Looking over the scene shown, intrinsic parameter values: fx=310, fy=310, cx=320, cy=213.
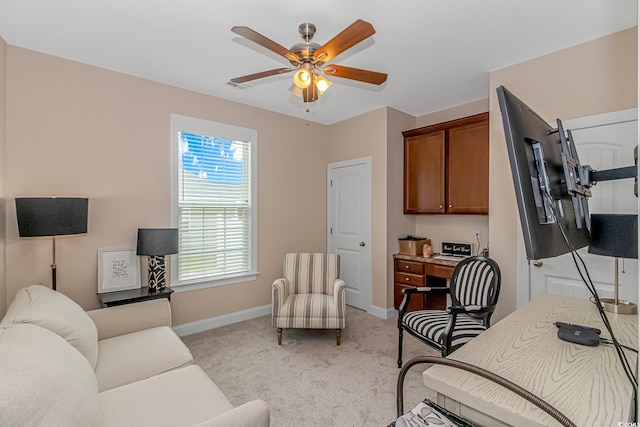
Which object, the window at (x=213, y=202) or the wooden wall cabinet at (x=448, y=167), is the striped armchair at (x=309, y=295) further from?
the wooden wall cabinet at (x=448, y=167)

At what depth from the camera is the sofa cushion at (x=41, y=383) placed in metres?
0.92

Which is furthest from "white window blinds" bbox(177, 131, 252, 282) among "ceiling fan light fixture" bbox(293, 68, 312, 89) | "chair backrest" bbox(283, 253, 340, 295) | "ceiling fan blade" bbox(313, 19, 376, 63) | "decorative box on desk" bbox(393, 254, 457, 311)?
"ceiling fan blade" bbox(313, 19, 376, 63)

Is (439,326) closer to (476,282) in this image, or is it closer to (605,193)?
(476,282)

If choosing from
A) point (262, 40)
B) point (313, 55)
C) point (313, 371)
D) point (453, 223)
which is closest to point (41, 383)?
point (262, 40)

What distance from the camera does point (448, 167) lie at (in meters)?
3.78

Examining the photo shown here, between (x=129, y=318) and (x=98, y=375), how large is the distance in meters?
0.68

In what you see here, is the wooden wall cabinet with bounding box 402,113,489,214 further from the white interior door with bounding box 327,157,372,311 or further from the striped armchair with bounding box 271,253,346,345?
the striped armchair with bounding box 271,253,346,345

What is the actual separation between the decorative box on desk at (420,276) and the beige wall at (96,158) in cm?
171

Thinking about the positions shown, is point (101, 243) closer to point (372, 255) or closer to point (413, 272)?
point (372, 255)

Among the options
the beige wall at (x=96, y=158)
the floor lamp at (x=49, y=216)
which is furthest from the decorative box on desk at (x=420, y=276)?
the floor lamp at (x=49, y=216)

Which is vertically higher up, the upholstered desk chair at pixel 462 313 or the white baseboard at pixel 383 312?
the upholstered desk chair at pixel 462 313

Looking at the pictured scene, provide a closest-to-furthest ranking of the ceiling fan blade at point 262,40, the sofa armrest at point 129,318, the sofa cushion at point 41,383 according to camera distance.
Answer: the sofa cushion at point 41,383 < the ceiling fan blade at point 262,40 < the sofa armrest at point 129,318

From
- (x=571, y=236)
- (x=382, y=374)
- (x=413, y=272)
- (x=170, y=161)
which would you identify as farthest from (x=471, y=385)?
(x=170, y=161)

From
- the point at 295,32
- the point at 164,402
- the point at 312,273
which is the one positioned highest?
the point at 295,32
